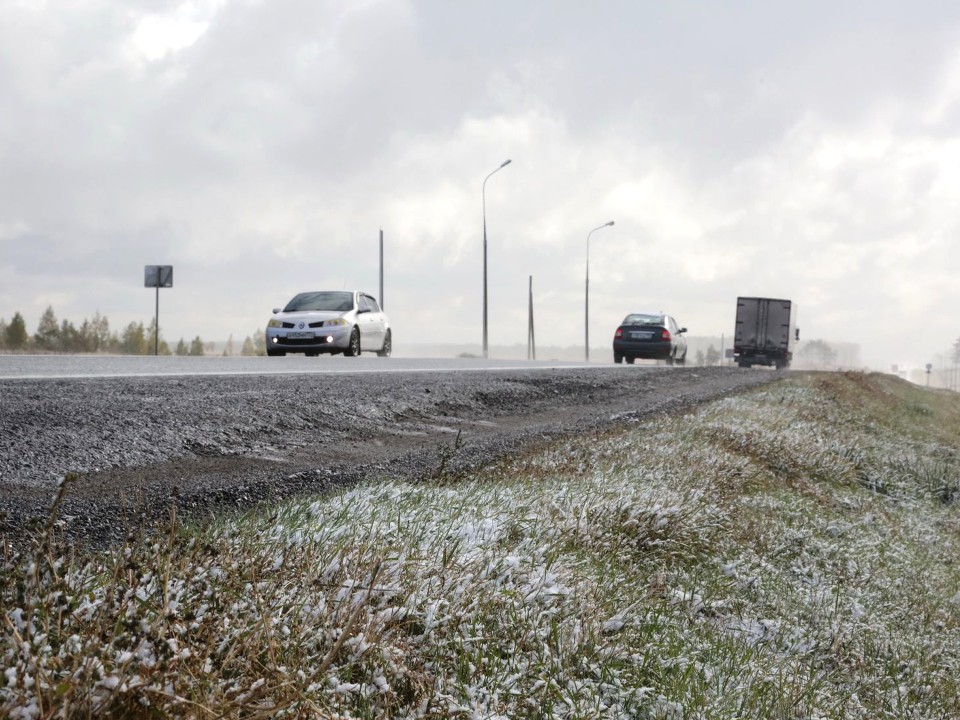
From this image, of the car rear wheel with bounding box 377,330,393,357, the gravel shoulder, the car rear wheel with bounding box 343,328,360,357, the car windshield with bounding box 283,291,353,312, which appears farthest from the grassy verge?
the car rear wheel with bounding box 377,330,393,357

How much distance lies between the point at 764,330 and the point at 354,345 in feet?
81.2

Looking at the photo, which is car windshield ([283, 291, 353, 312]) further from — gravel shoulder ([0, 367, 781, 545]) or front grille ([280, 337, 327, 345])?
gravel shoulder ([0, 367, 781, 545])

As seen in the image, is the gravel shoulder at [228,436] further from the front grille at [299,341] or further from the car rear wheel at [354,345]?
the car rear wheel at [354,345]

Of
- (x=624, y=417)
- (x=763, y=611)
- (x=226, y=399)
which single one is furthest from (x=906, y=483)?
(x=226, y=399)

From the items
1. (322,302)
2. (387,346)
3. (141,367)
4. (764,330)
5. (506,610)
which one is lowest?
(506,610)

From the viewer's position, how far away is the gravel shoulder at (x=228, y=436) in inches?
175

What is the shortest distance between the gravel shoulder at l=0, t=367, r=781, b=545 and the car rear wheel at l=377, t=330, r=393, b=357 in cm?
1124

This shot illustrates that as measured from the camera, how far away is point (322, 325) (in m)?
19.8

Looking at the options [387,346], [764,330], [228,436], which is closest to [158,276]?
[387,346]

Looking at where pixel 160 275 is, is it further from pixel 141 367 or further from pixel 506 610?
pixel 506 610

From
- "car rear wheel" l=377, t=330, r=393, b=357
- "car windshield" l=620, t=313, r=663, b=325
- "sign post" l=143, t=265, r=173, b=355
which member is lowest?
"car rear wheel" l=377, t=330, r=393, b=357

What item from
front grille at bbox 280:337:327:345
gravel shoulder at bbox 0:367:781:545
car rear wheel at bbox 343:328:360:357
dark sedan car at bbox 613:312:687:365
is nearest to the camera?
gravel shoulder at bbox 0:367:781:545

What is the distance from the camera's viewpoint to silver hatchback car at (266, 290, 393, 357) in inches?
775

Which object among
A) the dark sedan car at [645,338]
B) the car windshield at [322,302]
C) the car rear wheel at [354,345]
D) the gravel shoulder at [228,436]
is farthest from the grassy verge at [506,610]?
the dark sedan car at [645,338]
